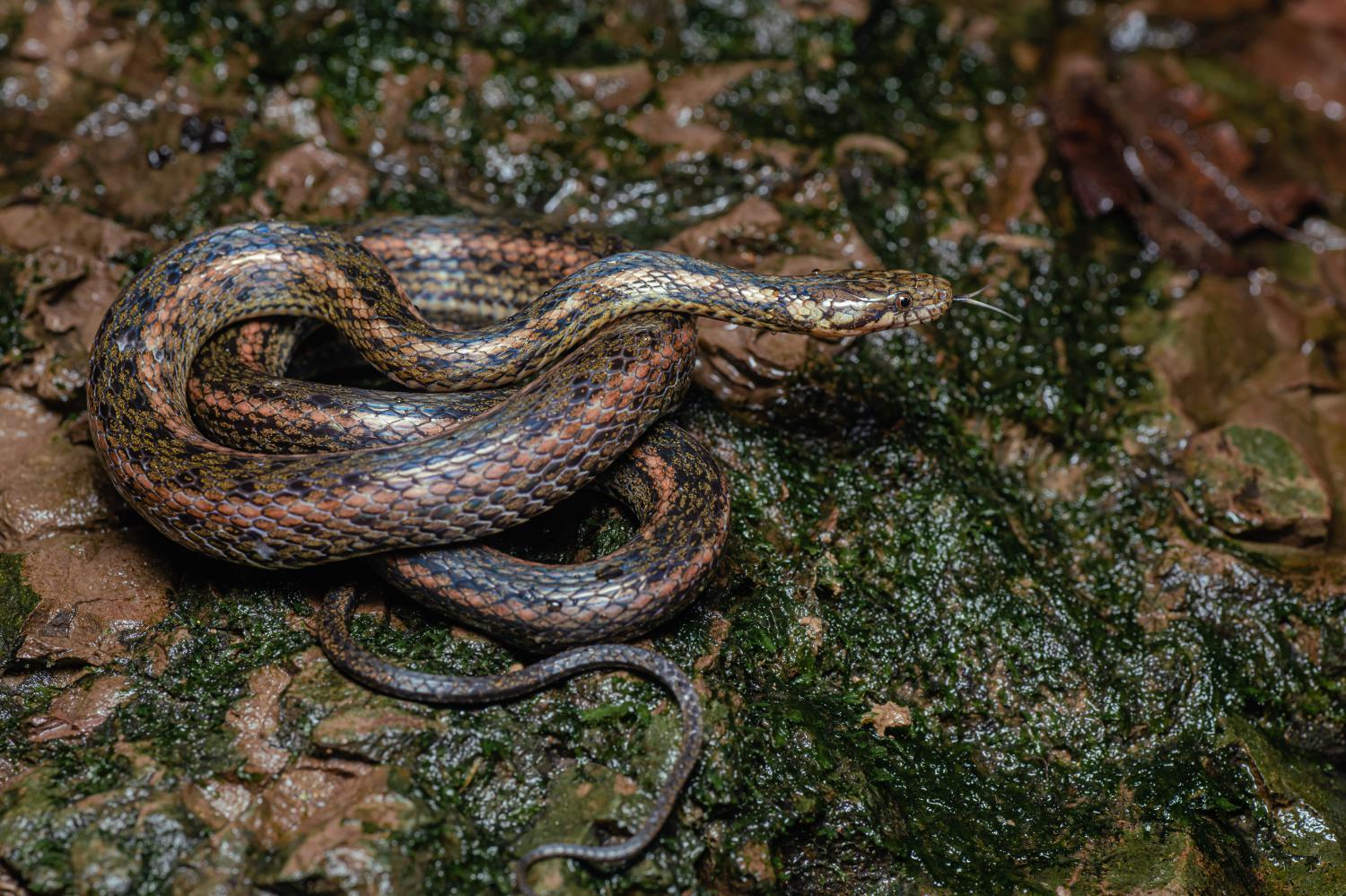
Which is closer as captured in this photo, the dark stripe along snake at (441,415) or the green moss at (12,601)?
the dark stripe along snake at (441,415)

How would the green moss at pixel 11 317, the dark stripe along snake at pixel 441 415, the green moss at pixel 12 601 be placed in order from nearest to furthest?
the dark stripe along snake at pixel 441 415
the green moss at pixel 12 601
the green moss at pixel 11 317

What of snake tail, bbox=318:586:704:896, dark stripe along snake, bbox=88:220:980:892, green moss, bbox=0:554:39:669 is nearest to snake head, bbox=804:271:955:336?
dark stripe along snake, bbox=88:220:980:892

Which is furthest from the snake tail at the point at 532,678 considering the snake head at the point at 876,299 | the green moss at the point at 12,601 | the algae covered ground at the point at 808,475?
the snake head at the point at 876,299

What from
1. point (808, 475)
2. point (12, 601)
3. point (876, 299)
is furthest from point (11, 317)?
point (876, 299)

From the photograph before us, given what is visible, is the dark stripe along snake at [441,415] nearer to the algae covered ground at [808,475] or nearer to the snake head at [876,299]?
the snake head at [876,299]

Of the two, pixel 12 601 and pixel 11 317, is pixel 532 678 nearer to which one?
pixel 12 601
